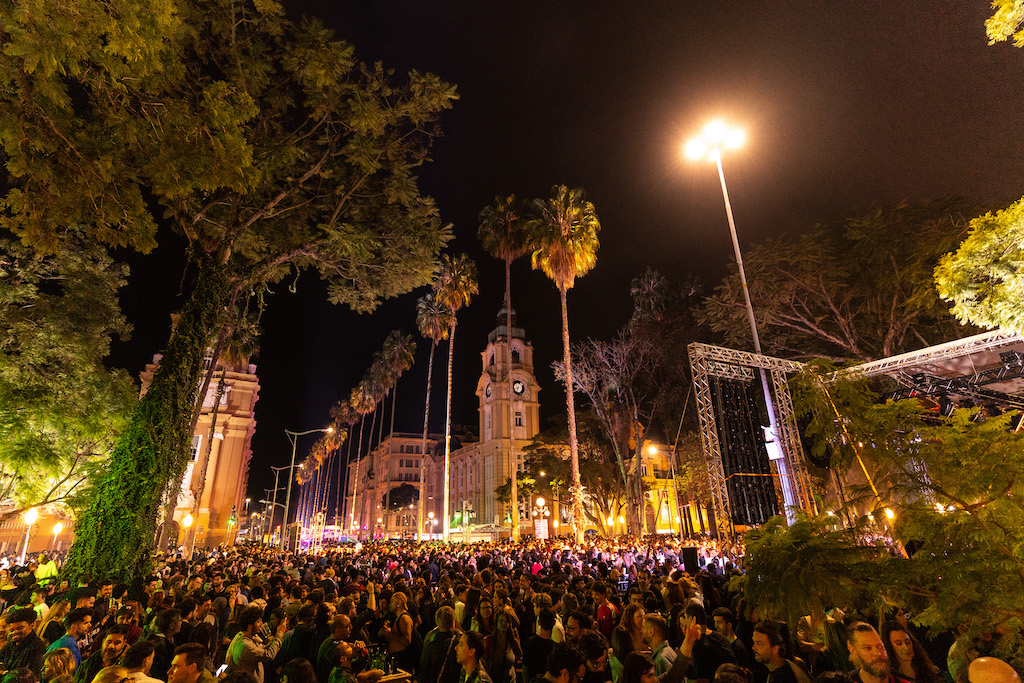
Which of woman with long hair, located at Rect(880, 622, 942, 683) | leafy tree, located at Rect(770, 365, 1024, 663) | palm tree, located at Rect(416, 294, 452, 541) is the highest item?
palm tree, located at Rect(416, 294, 452, 541)

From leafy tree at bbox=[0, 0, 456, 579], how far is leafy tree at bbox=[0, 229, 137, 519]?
4697 mm

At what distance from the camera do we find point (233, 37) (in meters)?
13.2

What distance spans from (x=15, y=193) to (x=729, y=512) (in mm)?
19636

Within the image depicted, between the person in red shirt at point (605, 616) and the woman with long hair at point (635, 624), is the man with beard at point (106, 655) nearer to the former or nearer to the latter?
the woman with long hair at point (635, 624)

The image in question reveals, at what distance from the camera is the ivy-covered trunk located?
12.5 meters

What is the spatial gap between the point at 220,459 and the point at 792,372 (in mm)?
47166

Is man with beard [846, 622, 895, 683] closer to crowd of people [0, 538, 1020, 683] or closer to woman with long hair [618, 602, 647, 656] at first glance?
crowd of people [0, 538, 1020, 683]

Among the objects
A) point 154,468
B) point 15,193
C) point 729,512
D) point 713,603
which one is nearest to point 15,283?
point 154,468

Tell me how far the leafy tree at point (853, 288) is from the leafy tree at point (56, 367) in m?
27.9

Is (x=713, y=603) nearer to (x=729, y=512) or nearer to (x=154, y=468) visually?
(x=729, y=512)

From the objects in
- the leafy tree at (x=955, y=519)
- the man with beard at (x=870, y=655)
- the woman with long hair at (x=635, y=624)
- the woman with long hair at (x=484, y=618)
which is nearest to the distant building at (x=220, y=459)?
the woman with long hair at (x=484, y=618)

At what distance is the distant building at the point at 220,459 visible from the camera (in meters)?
41.4

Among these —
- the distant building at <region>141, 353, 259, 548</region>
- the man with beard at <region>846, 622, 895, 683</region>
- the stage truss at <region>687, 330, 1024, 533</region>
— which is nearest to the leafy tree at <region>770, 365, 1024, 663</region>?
the man with beard at <region>846, 622, 895, 683</region>

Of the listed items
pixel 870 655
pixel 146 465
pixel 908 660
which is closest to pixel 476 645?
pixel 870 655
